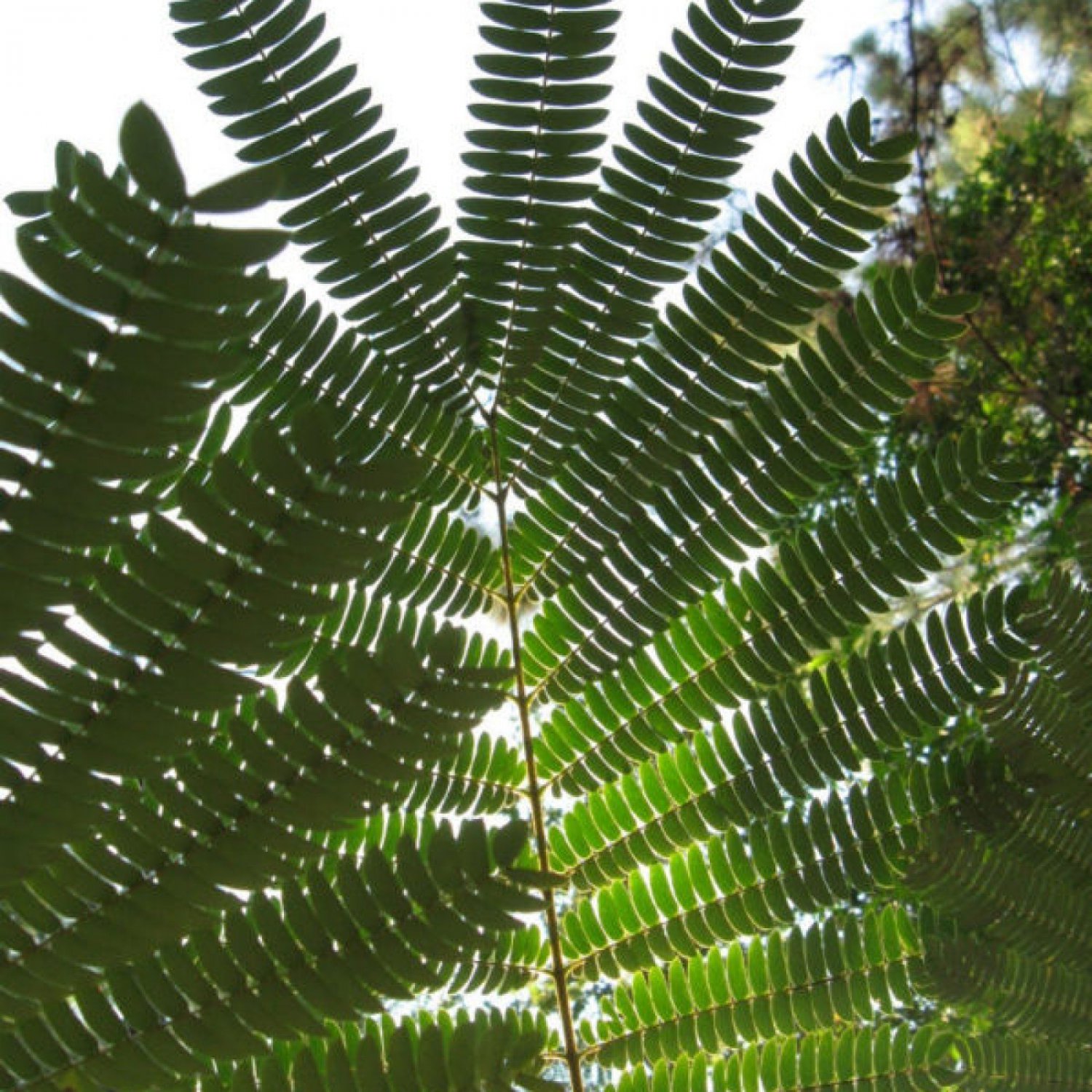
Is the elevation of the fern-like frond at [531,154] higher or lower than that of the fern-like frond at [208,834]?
higher

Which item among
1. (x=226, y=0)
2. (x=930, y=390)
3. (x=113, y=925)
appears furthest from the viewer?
(x=930, y=390)

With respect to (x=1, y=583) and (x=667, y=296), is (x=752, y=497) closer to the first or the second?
(x=667, y=296)

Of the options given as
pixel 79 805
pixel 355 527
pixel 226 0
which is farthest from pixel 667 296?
pixel 79 805

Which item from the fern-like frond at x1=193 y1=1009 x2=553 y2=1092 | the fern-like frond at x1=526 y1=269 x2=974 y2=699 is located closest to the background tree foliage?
the fern-like frond at x1=526 y1=269 x2=974 y2=699

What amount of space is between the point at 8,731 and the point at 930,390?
5.19 metres

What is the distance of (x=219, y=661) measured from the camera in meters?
0.66

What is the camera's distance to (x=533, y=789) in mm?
1213

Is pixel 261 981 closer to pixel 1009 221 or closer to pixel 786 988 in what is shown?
pixel 786 988

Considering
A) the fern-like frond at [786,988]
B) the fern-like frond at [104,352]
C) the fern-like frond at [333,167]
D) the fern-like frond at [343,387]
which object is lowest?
the fern-like frond at [786,988]

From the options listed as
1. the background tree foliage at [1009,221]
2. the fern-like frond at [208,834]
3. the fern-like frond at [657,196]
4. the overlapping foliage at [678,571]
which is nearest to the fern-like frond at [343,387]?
the overlapping foliage at [678,571]

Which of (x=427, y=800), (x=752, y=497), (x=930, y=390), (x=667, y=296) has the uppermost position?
(x=930, y=390)

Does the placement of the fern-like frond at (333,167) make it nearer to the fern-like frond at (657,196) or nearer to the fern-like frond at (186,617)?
the fern-like frond at (657,196)

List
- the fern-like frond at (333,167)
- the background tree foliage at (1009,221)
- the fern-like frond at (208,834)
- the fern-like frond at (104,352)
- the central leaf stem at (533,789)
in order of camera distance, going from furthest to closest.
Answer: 1. the background tree foliage at (1009,221)
2. the fern-like frond at (333,167)
3. the central leaf stem at (533,789)
4. the fern-like frond at (208,834)
5. the fern-like frond at (104,352)

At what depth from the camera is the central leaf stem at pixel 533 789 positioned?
1.08 metres
